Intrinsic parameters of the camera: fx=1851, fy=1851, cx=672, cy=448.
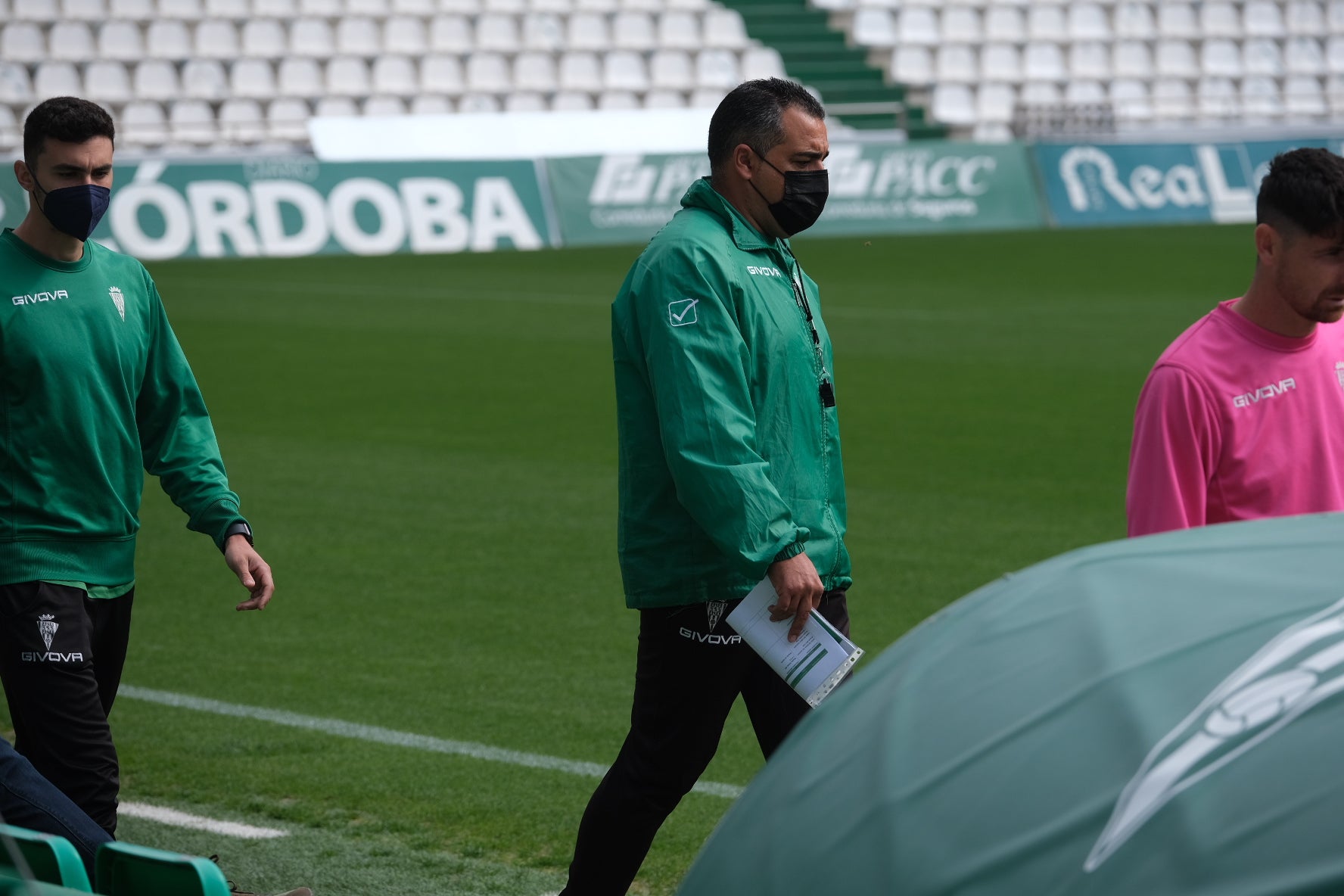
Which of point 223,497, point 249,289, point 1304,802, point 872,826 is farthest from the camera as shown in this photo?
point 249,289

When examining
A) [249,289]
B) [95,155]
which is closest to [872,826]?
[95,155]

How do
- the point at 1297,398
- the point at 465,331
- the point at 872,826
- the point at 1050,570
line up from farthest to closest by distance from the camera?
the point at 465,331 < the point at 1297,398 < the point at 1050,570 < the point at 872,826

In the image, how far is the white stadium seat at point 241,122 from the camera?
30047mm

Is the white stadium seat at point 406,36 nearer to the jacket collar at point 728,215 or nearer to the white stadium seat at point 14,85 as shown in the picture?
the white stadium seat at point 14,85

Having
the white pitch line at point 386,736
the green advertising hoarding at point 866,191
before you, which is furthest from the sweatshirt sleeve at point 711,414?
the green advertising hoarding at point 866,191

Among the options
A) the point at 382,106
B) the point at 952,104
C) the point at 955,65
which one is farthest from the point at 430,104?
the point at 955,65

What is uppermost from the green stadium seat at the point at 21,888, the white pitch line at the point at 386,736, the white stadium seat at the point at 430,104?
the green stadium seat at the point at 21,888

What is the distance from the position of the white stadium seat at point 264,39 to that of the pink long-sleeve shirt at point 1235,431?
31.1m

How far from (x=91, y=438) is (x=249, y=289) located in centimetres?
1805

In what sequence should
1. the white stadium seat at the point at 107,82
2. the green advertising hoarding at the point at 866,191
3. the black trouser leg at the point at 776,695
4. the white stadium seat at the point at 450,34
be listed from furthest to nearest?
the white stadium seat at the point at 450,34
the white stadium seat at the point at 107,82
the green advertising hoarding at the point at 866,191
the black trouser leg at the point at 776,695

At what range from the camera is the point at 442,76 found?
33438mm

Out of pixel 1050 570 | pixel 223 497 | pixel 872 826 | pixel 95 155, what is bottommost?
pixel 223 497

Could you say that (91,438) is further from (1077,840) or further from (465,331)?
(465,331)

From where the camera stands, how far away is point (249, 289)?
70.8 ft
